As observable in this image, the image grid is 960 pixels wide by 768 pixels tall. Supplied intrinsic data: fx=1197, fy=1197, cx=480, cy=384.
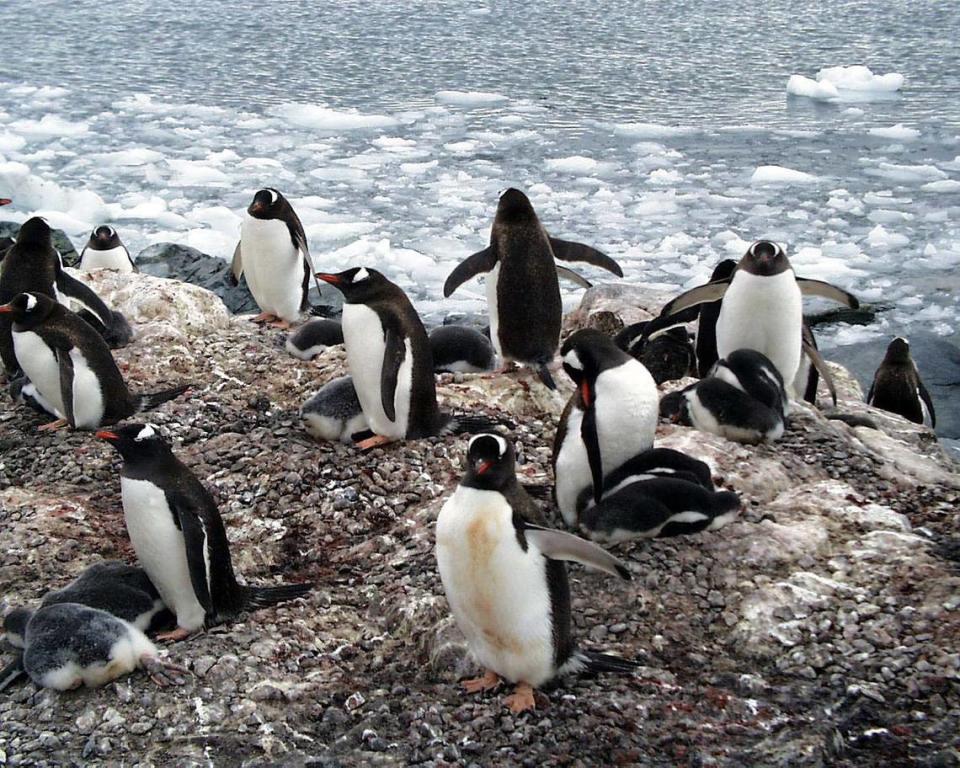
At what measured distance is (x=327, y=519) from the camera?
380 centimetres

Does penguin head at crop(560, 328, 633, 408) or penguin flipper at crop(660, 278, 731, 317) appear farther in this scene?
penguin flipper at crop(660, 278, 731, 317)

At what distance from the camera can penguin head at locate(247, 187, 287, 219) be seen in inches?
219

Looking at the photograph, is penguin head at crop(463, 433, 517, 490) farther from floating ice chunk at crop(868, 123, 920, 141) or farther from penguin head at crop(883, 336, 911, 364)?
floating ice chunk at crop(868, 123, 920, 141)

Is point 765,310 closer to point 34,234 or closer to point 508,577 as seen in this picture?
point 508,577

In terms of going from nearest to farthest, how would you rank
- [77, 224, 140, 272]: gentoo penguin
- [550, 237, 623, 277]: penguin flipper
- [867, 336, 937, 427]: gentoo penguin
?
[550, 237, 623, 277]: penguin flipper
[867, 336, 937, 427]: gentoo penguin
[77, 224, 140, 272]: gentoo penguin

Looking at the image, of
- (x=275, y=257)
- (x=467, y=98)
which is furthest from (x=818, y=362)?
(x=467, y=98)

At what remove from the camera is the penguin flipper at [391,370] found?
4031 mm

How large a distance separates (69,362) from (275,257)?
1.45m

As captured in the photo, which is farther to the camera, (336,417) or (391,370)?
(336,417)

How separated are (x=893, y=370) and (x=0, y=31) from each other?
1567cm

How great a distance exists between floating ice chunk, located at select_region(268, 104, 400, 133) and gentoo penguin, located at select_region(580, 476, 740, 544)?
9.48 metres

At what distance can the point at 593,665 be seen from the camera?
9.14ft

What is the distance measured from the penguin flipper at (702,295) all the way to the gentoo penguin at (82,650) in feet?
9.44

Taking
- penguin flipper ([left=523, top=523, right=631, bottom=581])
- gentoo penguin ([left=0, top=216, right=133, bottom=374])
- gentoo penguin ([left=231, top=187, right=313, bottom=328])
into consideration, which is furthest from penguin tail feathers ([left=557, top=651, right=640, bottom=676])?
gentoo penguin ([left=231, top=187, right=313, bottom=328])
